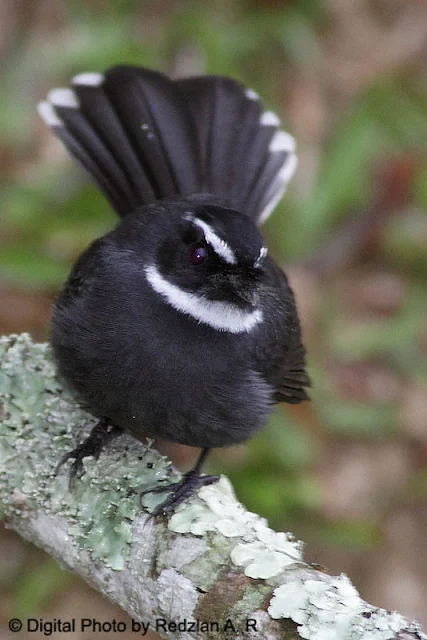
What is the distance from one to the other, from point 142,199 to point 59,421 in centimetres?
133

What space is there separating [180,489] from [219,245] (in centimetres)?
83

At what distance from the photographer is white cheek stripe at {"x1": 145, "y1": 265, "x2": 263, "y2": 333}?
333cm

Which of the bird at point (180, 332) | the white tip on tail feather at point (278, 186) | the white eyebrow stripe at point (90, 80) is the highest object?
the white tip on tail feather at point (278, 186)

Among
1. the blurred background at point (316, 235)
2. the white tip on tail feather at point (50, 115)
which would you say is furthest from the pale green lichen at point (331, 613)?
the white tip on tail feather at point (50, 115)

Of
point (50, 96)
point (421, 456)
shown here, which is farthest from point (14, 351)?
point (421, 456)

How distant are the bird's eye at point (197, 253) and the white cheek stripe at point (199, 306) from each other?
130mm

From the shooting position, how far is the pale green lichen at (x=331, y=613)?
221 cm

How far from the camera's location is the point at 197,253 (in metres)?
3.24

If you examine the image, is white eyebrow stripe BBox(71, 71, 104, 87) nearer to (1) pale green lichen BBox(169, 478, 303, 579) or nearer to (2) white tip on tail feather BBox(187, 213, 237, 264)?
(2) white tip on tail feather BBox(187, 213, 237, 264)

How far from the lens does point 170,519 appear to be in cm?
280

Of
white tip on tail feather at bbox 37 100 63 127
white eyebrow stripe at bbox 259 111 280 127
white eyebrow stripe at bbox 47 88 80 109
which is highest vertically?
white eyebrow stripe at bbox 259 111 280 127

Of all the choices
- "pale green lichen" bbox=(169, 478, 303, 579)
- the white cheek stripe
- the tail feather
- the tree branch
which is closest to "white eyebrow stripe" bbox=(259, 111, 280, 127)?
the tail feather

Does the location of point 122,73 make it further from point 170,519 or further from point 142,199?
point 170,519

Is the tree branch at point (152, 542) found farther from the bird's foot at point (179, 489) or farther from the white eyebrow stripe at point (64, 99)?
the white eyebrow stripe at point (64, 99)
